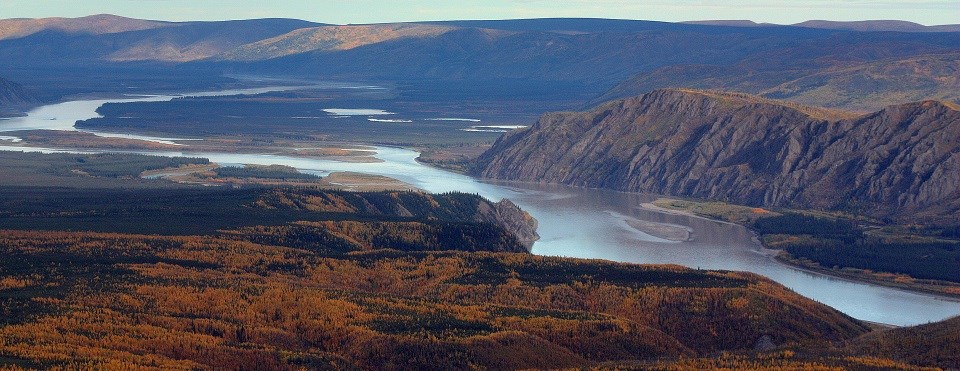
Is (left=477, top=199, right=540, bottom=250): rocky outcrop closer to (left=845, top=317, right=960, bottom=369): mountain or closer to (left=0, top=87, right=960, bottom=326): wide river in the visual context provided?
(left=0, top=87, right=960, bottom=326): wide river

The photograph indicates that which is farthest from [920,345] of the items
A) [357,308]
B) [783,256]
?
[783,256]

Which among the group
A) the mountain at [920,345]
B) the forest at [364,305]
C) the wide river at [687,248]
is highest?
the mountain at [920,345]

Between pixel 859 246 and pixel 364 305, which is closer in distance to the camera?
pixel 364 305

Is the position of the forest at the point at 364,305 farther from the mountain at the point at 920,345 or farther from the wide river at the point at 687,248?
the wide river at the point at 687,248

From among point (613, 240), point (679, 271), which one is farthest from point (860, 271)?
point (679, 271)

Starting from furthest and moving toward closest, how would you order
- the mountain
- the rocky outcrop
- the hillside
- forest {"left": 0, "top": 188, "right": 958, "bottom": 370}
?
the rocky outcrop < the mountain < the hillside < forest {"left": 0, "top": 188, "right": 958, "bottom": 370}

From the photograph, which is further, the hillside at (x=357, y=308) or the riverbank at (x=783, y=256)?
the riverbank at (x=783, y=256)

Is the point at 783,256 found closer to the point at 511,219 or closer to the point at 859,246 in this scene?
the point at 859,246

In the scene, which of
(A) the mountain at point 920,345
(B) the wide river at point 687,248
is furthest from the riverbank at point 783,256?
(A) the mountain at point 920,345

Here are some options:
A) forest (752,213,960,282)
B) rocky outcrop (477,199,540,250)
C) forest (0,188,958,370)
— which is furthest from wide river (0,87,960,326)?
forest (0,188,958,370)

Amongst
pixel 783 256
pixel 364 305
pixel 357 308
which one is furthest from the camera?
pixel 783 256

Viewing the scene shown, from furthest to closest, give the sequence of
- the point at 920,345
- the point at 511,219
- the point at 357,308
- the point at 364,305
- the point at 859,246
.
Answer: the point at 511,219, the point at 859,246, the point at 364,305, the point at 357,308, the point at 920,345
